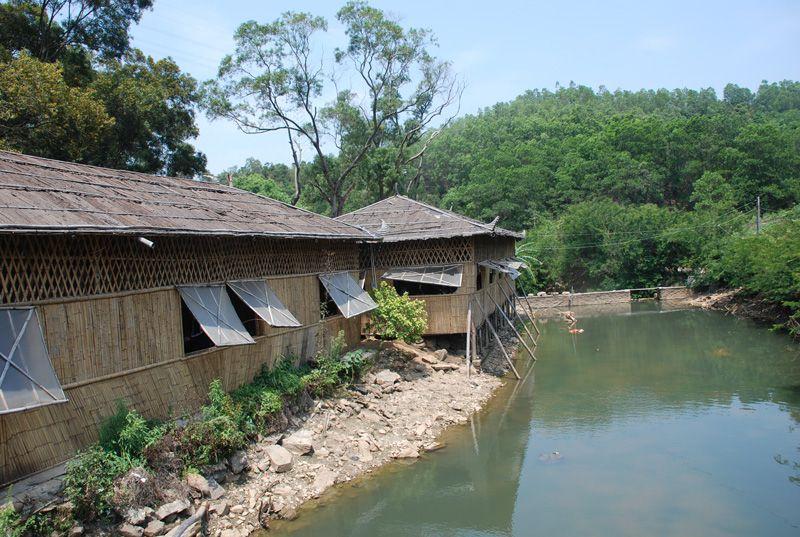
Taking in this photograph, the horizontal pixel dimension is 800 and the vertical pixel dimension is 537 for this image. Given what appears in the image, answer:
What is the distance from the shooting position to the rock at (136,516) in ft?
21.8

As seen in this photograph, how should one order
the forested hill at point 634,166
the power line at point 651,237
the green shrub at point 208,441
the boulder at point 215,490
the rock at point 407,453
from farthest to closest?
1. the forested hill at point 634,166
2. the power line at point 651,237
3. the rock at point 407,453
4. the green shrub at point 208,441
5. the boulder at point 215,490

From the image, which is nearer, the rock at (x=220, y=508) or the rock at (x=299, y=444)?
the rock at (x=220, y=508)

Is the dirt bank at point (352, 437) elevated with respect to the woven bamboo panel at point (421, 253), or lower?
lower

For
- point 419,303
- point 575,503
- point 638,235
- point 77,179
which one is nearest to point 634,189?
point 638,235

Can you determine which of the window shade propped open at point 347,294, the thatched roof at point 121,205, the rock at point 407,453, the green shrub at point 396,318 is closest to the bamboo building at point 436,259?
the green shrub at point 396,318

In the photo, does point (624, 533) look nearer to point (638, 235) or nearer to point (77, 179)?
point (77, 179)

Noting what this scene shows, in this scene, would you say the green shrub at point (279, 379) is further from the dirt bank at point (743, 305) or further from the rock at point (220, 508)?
the dirt bank at point (743, 305)

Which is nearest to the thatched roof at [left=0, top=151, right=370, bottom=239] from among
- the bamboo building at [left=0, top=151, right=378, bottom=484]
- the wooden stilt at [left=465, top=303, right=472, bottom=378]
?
the bamboo building at [left=0, top=151, right=378, bottom=484]

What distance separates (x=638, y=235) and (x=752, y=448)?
23388 mm

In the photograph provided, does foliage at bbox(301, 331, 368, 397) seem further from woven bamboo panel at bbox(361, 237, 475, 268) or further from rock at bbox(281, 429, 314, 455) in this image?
woven bamboo panel at bbox(361, 237, 475, 268)

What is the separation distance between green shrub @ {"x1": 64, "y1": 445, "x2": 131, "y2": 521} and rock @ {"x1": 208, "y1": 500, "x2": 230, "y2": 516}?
129cm

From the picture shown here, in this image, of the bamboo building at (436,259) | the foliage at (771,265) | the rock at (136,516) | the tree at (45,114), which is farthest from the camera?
the foliage at (771,265)

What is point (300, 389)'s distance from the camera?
10547mm

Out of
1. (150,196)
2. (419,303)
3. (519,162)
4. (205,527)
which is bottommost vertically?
(205,527)
